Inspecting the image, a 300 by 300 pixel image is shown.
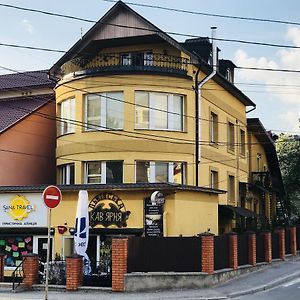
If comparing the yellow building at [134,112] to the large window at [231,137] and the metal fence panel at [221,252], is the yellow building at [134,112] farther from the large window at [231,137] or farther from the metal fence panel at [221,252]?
the large window at [231,137]

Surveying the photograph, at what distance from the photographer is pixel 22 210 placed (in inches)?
890

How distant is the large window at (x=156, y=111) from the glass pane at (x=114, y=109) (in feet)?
2.34

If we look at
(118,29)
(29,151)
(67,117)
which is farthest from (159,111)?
(29,151)

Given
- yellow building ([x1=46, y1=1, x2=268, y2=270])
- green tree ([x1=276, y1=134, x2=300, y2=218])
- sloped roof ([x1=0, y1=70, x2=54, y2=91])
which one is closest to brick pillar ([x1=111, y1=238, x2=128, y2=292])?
yellow building ([x1=46, y1=1, x2=268, y2=270])

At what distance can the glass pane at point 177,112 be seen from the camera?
25891mm

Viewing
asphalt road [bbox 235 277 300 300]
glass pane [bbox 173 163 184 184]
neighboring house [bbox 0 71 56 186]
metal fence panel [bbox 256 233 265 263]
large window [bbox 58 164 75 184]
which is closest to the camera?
asphalt road [bbox 235 277 300 300]

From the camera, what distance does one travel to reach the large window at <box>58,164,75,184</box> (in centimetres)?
2639

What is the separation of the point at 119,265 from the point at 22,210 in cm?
692

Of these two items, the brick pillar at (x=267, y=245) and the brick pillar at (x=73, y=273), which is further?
the brick pillar at (x=267, y=245)

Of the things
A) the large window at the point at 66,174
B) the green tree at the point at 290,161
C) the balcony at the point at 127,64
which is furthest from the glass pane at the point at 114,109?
the green tree at the point at 290,161

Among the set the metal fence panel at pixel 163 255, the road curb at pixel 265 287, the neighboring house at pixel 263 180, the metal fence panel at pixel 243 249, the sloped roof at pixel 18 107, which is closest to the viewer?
the road curb at pixel 265 287

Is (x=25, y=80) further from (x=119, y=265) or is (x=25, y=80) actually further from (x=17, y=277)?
(x=119, y=265)

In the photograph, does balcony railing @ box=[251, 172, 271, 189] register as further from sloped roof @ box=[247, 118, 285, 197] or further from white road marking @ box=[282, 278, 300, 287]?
white road marking @ box=[282, 278, 300, 287]

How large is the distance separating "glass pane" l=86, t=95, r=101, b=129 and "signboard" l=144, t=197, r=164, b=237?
5.53 m
